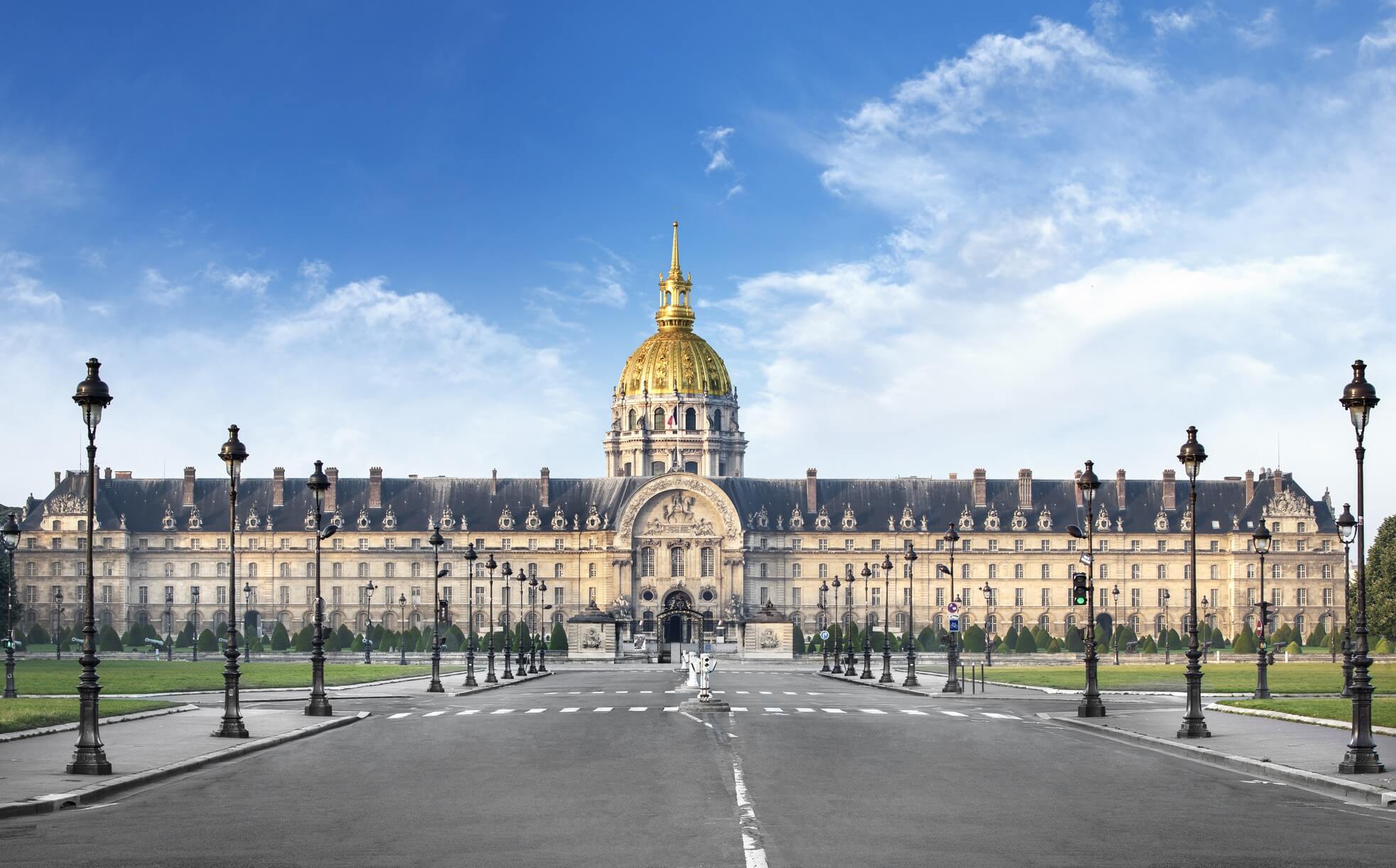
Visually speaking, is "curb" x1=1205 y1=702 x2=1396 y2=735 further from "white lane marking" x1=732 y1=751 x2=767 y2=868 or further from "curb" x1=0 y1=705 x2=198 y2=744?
"curb" x1=0 y1=705 x2=198 y2=744

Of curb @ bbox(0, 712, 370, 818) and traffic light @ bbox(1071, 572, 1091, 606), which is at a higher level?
traffic light @ bbox(1071, 572, 1091, 606)

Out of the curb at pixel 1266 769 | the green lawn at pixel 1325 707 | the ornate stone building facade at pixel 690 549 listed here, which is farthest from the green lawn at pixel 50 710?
the ornate stone building facade at pixel 690 549

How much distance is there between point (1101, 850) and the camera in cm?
1689

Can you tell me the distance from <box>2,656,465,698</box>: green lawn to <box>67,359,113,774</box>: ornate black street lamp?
15.4 m

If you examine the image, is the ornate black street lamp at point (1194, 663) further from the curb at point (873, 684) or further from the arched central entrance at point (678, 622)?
the arched central entrance at point (678, 622)

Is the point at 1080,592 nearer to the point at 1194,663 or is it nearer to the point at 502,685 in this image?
the point at 1194,663

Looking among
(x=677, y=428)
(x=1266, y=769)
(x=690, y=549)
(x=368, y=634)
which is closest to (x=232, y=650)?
(x=1266, y=769)

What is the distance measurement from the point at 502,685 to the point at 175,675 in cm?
1296

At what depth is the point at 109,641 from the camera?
4690 inches

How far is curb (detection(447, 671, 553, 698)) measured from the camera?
56075mm

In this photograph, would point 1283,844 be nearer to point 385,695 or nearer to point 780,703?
point 780,703

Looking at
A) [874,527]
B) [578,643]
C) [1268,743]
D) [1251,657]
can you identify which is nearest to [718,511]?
[874,527]

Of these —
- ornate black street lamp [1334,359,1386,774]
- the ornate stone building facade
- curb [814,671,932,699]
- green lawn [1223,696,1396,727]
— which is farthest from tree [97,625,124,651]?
ornate black street lamp [1334,359,1386,774]

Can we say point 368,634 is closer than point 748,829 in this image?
No
